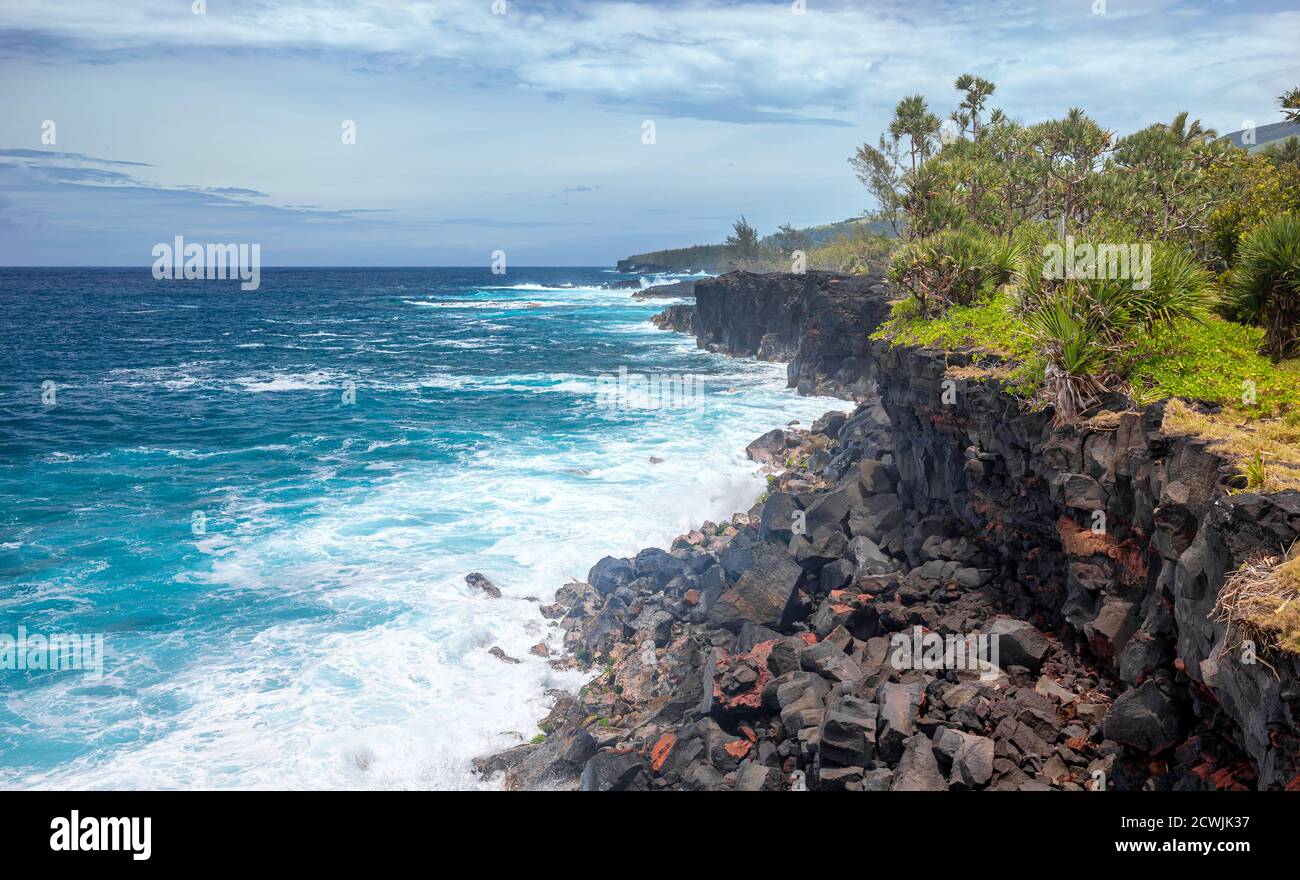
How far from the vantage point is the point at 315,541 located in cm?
2391

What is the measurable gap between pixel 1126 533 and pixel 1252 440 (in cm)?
228

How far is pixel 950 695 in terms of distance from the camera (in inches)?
416

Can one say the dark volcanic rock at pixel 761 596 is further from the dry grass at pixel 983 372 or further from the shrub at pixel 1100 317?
the shrub at pixel 1100 317

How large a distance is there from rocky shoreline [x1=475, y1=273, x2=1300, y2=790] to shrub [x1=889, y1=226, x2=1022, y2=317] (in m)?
2.03

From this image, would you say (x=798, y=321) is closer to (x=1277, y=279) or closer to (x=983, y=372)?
(x=983, y=372)

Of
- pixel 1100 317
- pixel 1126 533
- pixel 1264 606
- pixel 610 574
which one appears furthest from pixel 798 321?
pixel 1264 606

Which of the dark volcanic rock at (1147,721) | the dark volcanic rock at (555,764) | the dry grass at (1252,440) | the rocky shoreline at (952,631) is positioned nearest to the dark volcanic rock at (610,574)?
the rocky shoreline at (952,631)

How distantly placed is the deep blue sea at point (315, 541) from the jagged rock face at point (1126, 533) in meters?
9.15

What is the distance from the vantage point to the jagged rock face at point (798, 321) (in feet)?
147

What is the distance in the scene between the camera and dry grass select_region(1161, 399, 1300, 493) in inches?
322

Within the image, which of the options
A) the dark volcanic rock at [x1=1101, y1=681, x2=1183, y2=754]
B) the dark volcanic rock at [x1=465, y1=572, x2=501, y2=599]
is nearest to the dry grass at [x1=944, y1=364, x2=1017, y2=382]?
the dark volcanic rock at [x1=1101, y1=681, x2=1183, y2=754]

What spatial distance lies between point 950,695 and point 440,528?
17846mm

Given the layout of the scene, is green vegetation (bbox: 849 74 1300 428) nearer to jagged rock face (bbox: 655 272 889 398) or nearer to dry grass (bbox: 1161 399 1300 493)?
dry grass (bbox: 1161 399 1300 493)

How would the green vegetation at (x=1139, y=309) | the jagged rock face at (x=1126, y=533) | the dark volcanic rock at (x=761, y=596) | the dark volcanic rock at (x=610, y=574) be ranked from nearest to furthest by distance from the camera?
the jagged rock face at (x=1126, y=533), the green vegetation at (x=1139, y=309), the dark volcanic rock at (x=761, y=596), the dark volcanic rock at (x=610, y=574)
